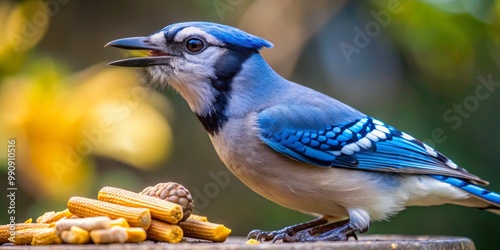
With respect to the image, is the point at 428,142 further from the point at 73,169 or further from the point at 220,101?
the point at 73,169

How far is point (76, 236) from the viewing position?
2234 mm

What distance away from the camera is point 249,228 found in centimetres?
568

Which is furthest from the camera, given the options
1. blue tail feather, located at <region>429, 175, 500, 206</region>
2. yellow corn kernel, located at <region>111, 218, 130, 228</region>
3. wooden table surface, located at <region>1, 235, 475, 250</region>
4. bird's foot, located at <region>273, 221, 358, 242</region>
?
blue tail feather, located at <region>429, 175, 500, 206</region>

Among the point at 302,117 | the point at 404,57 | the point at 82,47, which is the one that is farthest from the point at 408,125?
the point at 82,47

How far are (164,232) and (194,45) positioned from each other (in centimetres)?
100

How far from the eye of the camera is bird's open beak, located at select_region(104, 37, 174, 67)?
10.2 feet

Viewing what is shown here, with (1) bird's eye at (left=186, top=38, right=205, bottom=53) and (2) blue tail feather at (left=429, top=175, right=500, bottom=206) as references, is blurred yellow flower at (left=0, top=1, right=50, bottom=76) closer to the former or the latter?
(1) bird's eye at (left=186, top=38, right=205, bottom=53)

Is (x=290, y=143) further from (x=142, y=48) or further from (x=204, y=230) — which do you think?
(x=142, y=48)

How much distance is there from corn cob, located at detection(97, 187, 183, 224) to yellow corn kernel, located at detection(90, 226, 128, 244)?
0.35m

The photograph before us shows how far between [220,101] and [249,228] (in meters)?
2.66

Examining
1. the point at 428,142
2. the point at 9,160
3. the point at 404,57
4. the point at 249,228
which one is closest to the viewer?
the point at 9,160

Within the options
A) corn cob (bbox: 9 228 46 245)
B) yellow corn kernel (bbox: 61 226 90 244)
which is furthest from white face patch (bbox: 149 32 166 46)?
yellow corn kernel (bbox: 61 226 90 244)

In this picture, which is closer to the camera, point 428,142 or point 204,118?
point 204,118

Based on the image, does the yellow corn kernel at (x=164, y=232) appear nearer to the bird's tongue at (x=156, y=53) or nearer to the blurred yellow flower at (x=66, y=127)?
the bird's tongue at (x=156, y=53)
